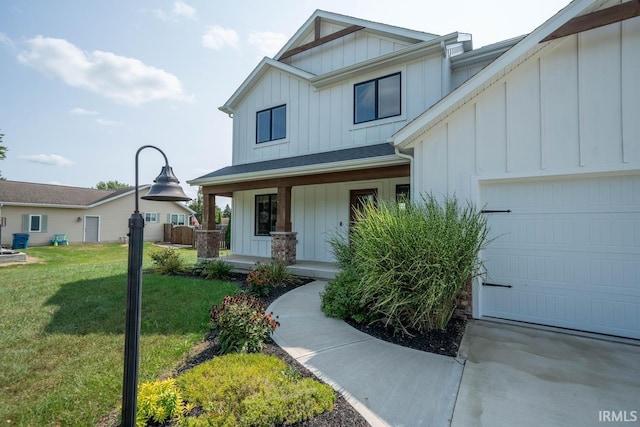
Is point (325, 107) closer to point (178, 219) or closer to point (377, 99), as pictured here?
point (377, 99)

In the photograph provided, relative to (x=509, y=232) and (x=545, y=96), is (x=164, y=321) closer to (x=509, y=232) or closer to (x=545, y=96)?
(x=509, y=232)

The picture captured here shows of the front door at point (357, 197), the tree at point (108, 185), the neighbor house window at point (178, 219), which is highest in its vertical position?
the tree at point (108, 185)

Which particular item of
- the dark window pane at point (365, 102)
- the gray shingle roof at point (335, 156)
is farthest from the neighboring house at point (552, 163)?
the dark window pane at point (365, 102)

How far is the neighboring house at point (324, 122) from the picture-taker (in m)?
8.28

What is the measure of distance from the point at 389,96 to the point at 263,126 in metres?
4.88

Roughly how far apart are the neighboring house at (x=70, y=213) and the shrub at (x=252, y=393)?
22.5 metres

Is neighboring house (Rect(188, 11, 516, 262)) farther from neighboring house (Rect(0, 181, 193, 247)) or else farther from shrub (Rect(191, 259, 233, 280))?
neighboring house (Rect(0, 181, 193, 247))

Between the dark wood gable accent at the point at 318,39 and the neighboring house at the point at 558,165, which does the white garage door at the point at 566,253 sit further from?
the dark wood gable accent at the point at 318,39

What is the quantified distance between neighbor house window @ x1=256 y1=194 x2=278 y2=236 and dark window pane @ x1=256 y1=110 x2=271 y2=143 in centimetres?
214

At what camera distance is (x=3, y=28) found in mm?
6910

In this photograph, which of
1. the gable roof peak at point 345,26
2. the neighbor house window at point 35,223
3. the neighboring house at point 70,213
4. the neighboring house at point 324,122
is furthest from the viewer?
the neighbor house window at point 35,223


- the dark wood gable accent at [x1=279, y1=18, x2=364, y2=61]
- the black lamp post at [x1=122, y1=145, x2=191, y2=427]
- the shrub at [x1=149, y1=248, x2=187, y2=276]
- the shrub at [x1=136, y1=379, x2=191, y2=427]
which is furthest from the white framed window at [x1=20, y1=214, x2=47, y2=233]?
the black lamp post at [x1=122, y1=145, x2=191, y2=427]
